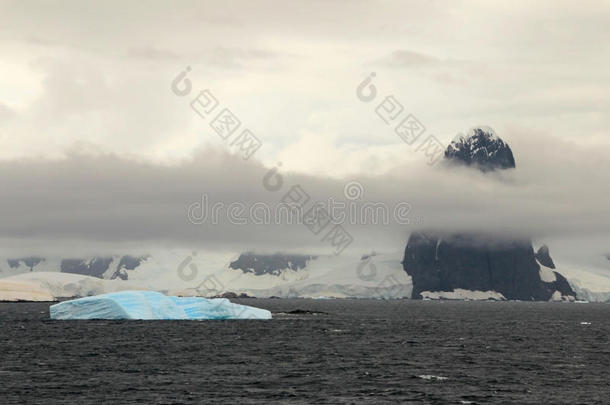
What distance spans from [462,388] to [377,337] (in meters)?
73.8

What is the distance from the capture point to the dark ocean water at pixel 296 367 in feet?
274

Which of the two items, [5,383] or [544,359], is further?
[544,359]

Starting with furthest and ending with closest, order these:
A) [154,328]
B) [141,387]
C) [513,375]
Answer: [154,328] → [513,375] → [141,387]

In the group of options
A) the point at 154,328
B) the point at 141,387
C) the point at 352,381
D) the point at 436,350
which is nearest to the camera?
the point at 141,387

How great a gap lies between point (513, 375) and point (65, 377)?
49.4 m

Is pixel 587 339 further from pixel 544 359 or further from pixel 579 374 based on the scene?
pixel 579 374

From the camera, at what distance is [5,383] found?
294 ft

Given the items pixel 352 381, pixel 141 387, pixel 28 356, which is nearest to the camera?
pixel 141 387

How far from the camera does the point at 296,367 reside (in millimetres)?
107438

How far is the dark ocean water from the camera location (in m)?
83.5

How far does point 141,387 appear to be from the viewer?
87.6 m

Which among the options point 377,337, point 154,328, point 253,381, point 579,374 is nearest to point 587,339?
point 377,337

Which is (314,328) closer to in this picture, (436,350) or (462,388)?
(436,350)

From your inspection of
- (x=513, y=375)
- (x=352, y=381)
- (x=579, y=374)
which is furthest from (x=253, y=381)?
(x=579, y=374)
